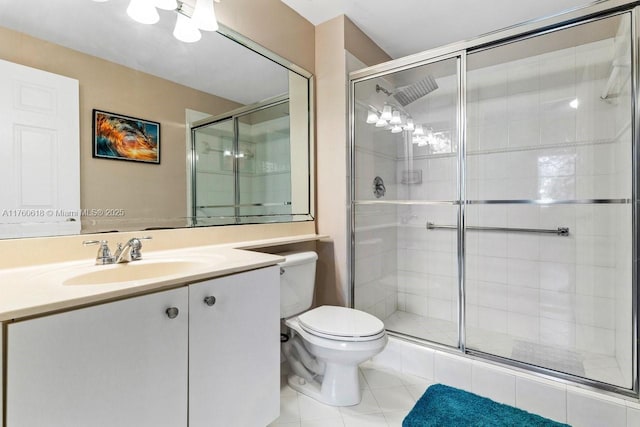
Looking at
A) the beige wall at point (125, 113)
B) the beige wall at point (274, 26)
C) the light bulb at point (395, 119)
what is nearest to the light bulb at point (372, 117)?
the light bulb at point (395, 119)

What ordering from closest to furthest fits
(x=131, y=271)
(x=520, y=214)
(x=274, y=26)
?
(x=131, y=271) → (x=274, y=26) → (x=520, y=214)

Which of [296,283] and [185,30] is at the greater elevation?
[185,30]

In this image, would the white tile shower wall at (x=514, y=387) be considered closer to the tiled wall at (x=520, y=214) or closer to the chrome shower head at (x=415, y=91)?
the tiled wall at (x=520, y=214)

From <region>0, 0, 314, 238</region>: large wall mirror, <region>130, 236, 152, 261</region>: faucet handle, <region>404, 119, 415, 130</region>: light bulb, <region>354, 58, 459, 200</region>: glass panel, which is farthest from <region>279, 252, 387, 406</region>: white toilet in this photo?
<region>404, 119, 415, 130</region>: light bulb

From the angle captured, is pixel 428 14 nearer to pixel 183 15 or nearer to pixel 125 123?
pixel 183 15

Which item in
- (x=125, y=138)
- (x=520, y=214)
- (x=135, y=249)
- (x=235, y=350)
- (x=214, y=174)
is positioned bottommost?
(x=235, y=350)

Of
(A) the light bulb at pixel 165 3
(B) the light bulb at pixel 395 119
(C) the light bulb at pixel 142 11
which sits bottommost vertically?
(B) the light bulb at pixel 395 119

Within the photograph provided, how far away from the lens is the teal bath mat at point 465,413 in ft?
4.83

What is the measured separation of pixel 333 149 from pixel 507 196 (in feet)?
4.42

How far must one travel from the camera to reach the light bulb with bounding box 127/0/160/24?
4.20 ft

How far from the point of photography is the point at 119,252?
1.20m

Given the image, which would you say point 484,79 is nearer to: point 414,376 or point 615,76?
point 615,76

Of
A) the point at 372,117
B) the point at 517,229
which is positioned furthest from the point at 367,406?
the point at 372,117

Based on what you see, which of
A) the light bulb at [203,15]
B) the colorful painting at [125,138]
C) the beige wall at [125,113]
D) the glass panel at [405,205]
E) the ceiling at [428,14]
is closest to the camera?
the beige wall at [125,113]
